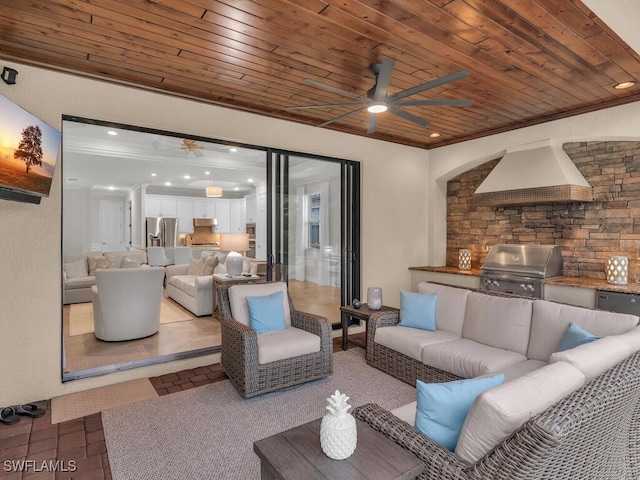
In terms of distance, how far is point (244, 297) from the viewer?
3506mm

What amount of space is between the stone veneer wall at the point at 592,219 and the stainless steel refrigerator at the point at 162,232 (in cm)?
771

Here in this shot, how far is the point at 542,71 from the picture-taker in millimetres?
3189

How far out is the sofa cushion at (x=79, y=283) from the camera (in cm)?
633

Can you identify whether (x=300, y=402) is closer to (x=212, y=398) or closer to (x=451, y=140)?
(x=212, y=398)

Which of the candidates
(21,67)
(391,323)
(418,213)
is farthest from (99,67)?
(418,213)

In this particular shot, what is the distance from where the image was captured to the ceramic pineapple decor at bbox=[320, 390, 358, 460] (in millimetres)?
1346

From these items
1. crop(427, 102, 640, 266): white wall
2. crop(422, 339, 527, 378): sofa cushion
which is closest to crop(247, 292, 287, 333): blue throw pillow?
crop(422, 339, 527, 378): sofa cushion

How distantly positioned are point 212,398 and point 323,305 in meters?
2.27

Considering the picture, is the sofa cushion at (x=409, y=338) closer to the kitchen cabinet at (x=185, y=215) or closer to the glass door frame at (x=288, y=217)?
the glass door frame at (x=288, y=217)

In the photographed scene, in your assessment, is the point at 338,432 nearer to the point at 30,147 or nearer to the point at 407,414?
the point at 407,414

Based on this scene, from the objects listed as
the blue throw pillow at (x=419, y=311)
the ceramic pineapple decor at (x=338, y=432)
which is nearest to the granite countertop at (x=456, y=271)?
the blue throw pillow at (x=419, y=311)

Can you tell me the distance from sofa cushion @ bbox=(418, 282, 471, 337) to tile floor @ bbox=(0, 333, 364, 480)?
9.42 ft

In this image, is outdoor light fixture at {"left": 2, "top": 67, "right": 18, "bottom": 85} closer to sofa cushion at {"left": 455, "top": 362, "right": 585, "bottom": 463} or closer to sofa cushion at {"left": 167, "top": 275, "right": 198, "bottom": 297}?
sofa cushion at {"left": 167, "top": 275, "right": 198, "bottom": 297}

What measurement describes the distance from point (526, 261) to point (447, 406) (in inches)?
146
